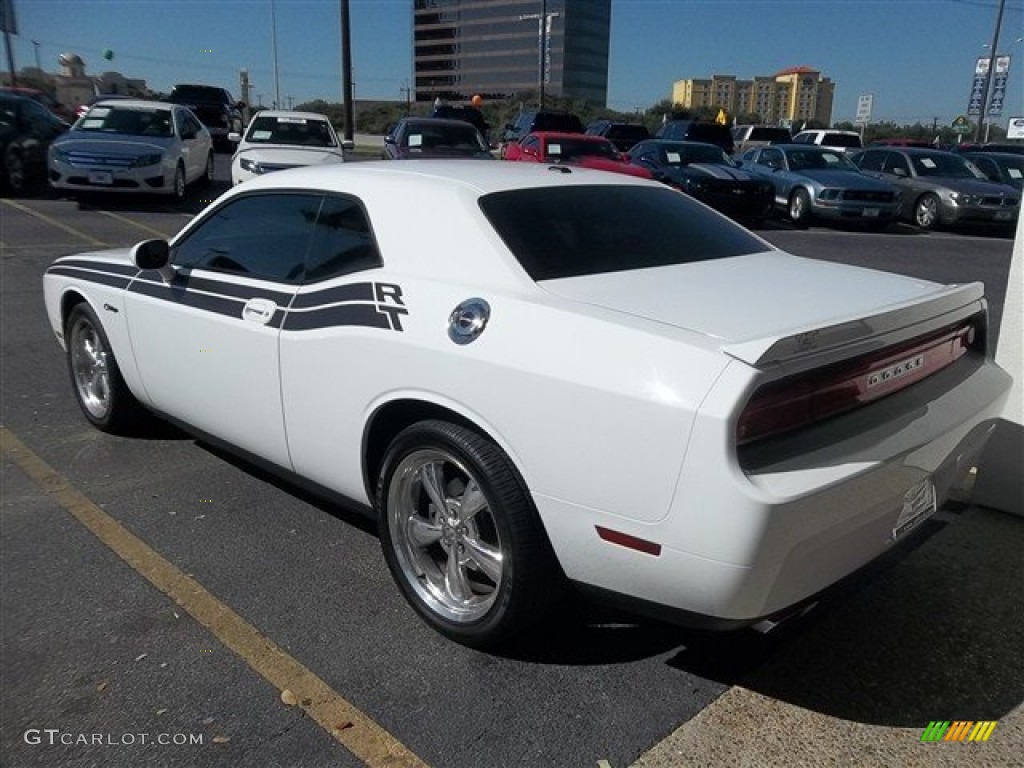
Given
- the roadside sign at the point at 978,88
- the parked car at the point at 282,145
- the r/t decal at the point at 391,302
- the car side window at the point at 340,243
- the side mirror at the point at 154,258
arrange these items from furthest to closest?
the roadside sign at the point at 978,88, the parked car at the point at 282,145, the side mirror at the point at 154,258, the car side window at the point at 340,243, the r/t decal at the point at 391,302

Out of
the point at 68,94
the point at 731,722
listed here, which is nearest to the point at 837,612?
the point at 731,722

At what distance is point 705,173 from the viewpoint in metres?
16.3

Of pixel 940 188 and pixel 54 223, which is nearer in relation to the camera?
pixel 54 223

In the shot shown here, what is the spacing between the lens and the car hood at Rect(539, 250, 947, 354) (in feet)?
8.04

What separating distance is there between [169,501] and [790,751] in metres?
2.86

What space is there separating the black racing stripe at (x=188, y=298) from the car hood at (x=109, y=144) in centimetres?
1057

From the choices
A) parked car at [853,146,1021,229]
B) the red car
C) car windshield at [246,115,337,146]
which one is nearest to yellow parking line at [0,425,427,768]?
car windshield at [246,115,337,146]

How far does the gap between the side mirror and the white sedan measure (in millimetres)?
10

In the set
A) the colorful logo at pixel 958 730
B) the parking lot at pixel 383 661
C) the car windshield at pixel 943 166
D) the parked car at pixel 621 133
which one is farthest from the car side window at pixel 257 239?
the parked car at pixel 621 133

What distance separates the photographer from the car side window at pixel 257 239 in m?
3.53

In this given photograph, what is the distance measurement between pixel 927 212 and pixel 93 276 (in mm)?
16468

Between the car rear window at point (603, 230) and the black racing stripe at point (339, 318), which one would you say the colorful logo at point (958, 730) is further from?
the black racing stripe at point (339, 318)

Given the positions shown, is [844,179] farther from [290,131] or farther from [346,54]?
[346,54]
